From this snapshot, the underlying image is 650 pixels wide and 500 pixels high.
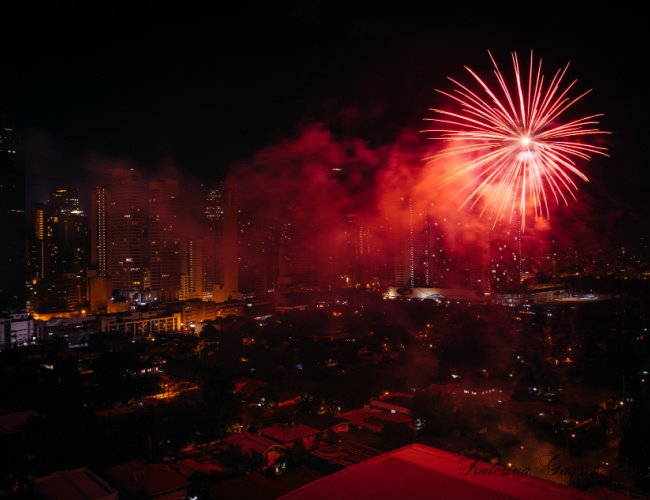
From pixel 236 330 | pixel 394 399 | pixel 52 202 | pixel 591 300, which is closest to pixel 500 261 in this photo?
pixel 591 300

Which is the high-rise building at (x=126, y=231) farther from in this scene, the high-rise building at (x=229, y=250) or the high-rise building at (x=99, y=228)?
the high-rise building at (x=229, y=250)

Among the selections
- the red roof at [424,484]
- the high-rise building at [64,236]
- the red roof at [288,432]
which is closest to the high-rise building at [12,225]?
the high-rise building at [64,236]

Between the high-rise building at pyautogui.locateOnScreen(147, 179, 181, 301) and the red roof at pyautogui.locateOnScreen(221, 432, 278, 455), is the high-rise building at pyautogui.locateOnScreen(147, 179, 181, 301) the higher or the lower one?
the higher one

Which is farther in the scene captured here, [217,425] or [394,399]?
[394,399]

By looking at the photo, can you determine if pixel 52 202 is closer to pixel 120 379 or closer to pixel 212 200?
pixel 212 200

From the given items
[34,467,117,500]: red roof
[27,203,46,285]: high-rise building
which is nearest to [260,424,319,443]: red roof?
[34,467,117,500]: red roof

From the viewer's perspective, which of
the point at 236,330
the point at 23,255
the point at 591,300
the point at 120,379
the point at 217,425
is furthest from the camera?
the point at 23,255

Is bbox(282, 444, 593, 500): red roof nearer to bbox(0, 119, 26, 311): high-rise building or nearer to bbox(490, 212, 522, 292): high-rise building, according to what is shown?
bbox(490, 212, 522, 292): high-rise building
